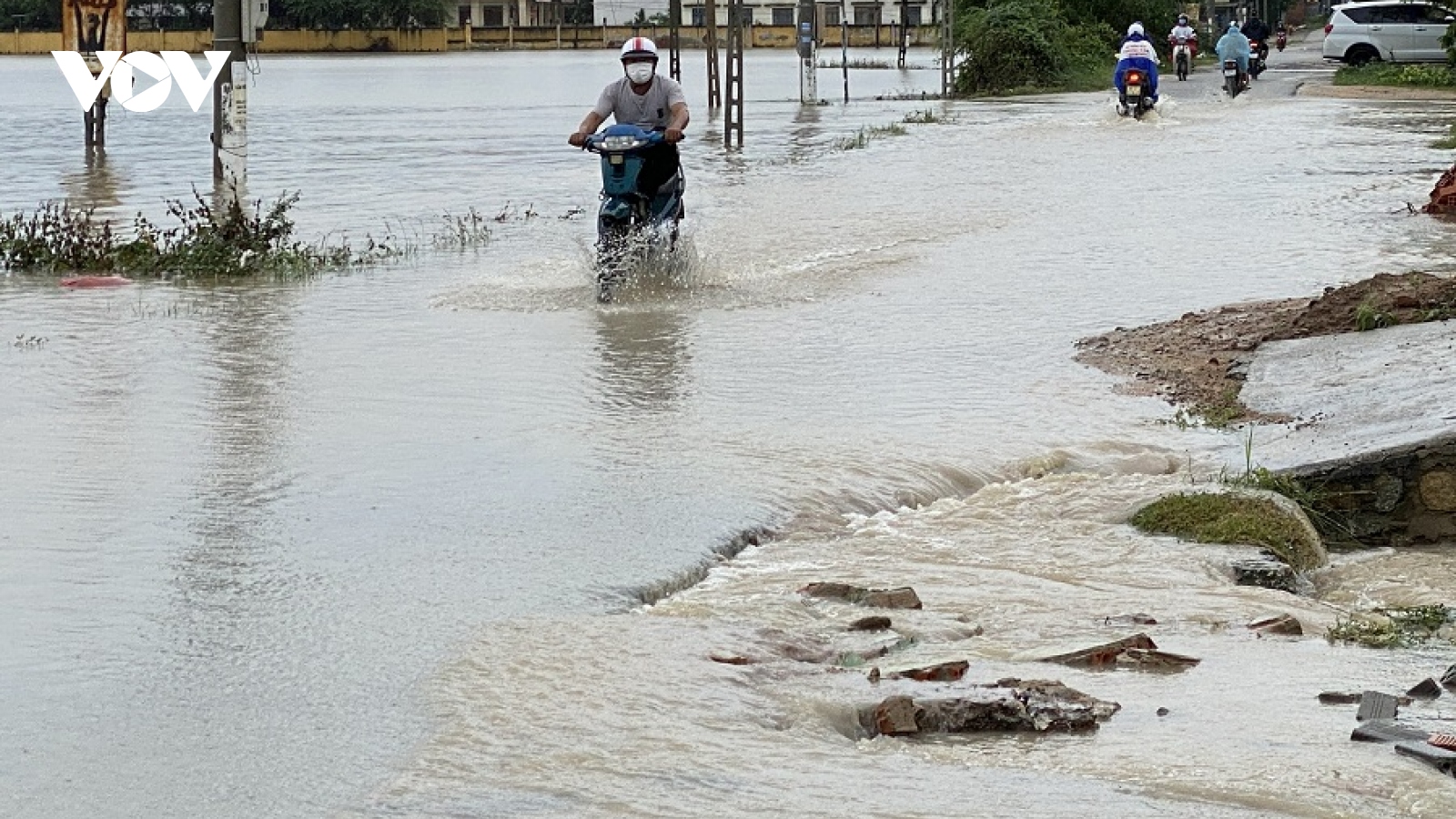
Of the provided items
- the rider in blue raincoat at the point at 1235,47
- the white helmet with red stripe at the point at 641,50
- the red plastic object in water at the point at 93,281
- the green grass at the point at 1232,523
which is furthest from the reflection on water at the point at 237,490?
the rider in blue raincoat at the point at 1235,47

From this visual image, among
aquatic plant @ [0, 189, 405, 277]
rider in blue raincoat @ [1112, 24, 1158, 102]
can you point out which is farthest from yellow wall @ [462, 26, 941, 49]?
aquatic plant @ [0, 189, 405, 277]

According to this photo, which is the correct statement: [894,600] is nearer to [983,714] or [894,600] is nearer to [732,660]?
[732,660]

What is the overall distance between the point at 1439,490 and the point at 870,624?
279 centimetres

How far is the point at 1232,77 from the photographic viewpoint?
38594 millimetres

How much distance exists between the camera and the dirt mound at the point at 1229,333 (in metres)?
10.8

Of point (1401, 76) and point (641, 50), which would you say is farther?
point (1401, 76)

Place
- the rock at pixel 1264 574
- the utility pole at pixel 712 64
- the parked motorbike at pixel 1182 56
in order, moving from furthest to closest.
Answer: the parked motorbike at pixel 1182 56 < the utility pole at pixel 712 64 < the rock at pixel 1264 574

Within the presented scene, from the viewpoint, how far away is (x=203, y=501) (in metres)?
8.12

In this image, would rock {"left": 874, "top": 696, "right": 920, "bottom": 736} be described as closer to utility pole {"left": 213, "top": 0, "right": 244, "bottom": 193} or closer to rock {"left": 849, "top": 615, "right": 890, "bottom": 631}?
rock {"left": 849, "top": 615, "right": 890, "bottom": 631}

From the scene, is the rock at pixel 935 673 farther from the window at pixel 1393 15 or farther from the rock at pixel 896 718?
the window at pixel 1393 15

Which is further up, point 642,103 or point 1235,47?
point 1235,47

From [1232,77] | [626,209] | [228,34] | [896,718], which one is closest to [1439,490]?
[896,718]
